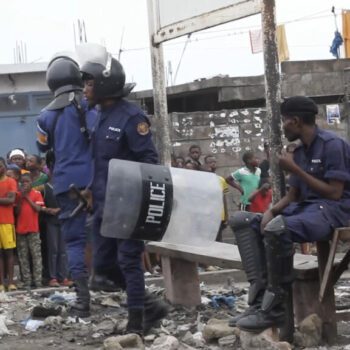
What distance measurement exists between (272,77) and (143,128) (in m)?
1.54

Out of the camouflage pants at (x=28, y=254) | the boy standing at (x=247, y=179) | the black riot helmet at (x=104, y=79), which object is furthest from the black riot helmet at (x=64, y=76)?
the boy standing at (x=247, y=179)

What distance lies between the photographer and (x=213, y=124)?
52.8 feet

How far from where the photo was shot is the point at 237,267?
608 centimetres

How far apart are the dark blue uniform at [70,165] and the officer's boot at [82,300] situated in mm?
68

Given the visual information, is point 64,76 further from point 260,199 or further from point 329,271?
point 260,199

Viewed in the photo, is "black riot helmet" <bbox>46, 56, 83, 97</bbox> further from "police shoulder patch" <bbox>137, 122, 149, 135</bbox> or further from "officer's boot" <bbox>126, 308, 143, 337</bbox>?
"officer's boot" <bbox>126, 308, 143, 337</bbox>

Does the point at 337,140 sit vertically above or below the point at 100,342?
above

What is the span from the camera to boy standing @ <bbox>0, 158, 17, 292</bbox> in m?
9.56

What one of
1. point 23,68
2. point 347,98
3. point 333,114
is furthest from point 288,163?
point 23,68

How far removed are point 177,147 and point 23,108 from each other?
5.96 m

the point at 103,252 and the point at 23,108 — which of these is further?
the point at 23,108

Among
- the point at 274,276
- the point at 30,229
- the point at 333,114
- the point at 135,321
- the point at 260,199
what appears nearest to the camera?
the point at 274,276

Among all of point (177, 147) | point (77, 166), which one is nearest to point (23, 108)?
point (177, 147)

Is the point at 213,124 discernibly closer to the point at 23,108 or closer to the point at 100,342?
the point at 23,108
